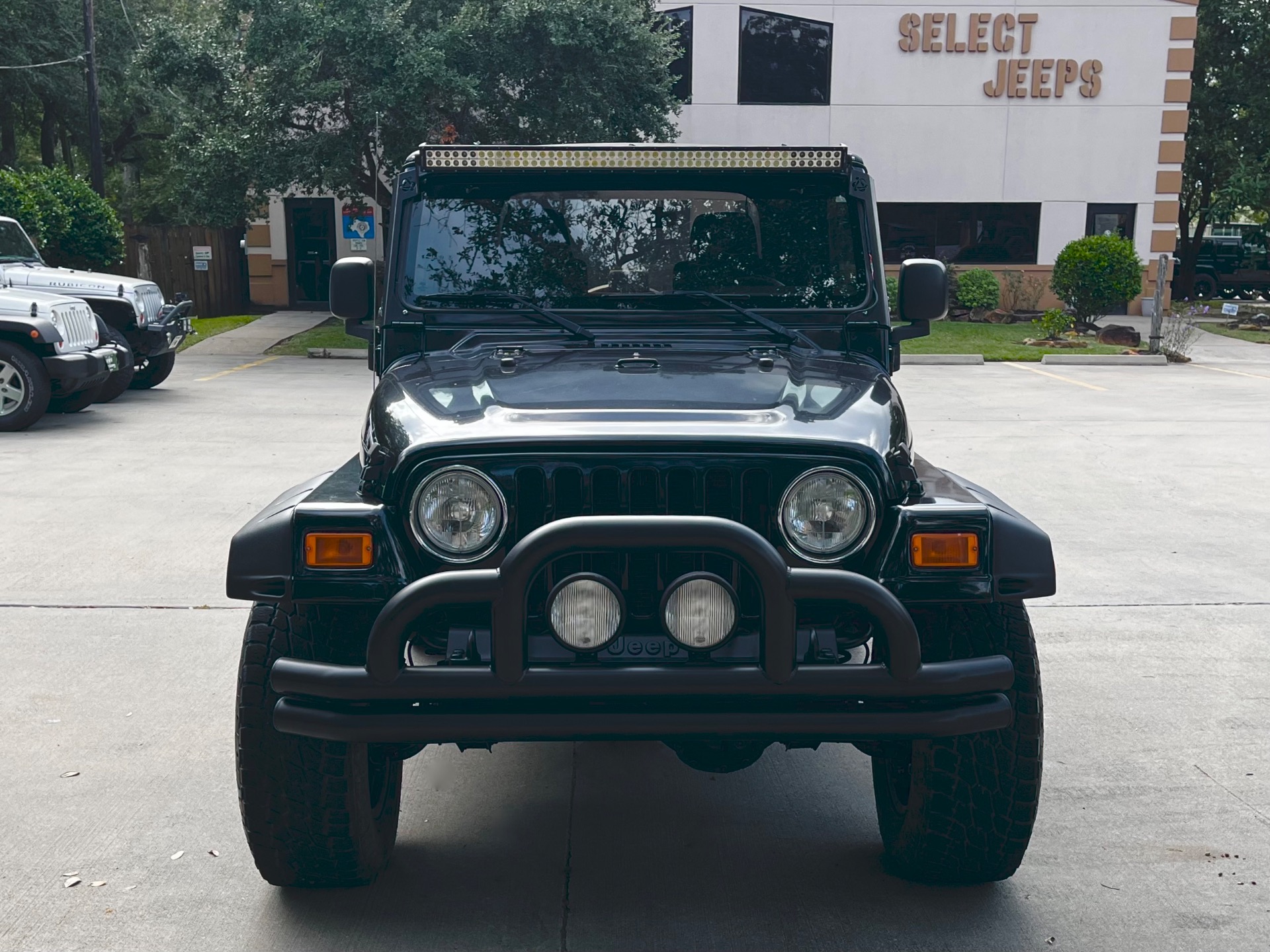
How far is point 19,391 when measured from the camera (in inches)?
446

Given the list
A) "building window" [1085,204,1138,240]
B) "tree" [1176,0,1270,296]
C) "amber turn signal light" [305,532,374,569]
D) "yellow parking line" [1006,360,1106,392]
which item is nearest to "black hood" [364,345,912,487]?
"amber turn signal light" [305,532,374,569]

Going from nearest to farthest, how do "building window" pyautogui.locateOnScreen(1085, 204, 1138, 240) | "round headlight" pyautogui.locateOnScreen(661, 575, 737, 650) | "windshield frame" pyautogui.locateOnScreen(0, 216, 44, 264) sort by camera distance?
"round headlight" pyautogui.locateOnScreen(661, 575, 737, 650) < "windshield frame" pyautogui.locateOnScreen(0, 216, 44, 264) < "building window" pyautogui.locateOnScreen(1085, 204, 1138, 240)

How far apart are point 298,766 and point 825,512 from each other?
1.37 m

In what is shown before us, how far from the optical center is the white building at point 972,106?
25688mm

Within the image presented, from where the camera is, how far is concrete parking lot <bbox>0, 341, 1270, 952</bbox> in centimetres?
325

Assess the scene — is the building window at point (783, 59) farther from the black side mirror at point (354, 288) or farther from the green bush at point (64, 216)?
the black side mirror at point (354, 288)

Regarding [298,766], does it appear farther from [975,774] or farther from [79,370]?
[79,370]

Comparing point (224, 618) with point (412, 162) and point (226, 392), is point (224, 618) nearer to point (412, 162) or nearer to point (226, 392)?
point (412, 162)

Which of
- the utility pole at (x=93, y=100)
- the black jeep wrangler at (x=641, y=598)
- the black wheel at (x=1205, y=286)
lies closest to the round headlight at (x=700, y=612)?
the black jeep wrangler at (x=641, y=598)

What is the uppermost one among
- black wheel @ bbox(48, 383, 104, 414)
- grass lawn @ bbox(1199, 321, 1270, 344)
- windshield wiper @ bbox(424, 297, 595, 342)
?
windshield wiper @ bbox(424, 297, 595, 342)

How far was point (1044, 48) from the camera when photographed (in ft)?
85.4

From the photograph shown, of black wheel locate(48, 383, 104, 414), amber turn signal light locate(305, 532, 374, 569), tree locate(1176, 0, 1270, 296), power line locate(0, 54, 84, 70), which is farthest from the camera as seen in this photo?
tree locate(1176, 0, 1270, 296)

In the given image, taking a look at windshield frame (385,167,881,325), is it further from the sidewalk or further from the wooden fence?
the wooden fence

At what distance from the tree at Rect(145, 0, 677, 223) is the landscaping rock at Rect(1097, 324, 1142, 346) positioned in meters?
8.06
